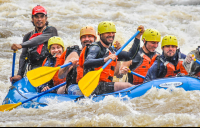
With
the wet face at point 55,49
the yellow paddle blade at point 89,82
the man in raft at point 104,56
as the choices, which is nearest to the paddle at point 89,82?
the yellow paddle blade at point 89,82

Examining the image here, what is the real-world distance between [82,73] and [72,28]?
754 cm

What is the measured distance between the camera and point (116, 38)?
10.4 metres

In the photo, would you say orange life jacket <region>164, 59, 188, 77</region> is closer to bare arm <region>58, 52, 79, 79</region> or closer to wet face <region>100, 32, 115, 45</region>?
wet face <region>100, 32, 115, 45</region>

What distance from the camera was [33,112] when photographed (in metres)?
4.54

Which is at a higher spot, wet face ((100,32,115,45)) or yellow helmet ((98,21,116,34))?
yellow helmet ((98,21,116,34))

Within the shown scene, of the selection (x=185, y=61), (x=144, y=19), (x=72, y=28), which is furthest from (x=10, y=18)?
(x=185, y=61)

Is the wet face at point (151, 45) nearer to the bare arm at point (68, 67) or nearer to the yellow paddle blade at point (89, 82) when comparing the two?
the bare arm at point (68, 67)

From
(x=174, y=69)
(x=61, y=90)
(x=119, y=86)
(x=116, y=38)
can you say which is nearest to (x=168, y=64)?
(x=174, y=69)

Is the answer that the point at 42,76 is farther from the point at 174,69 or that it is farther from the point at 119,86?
the point at 174,69

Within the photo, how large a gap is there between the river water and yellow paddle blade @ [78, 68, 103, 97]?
0.17m

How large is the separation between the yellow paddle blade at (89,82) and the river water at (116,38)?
0.56ft

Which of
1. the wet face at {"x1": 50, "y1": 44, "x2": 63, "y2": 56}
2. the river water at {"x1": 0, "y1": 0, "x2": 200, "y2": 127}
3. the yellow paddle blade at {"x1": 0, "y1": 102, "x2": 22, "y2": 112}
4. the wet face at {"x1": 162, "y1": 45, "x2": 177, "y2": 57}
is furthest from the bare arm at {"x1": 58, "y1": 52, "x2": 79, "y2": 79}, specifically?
the wet face at {"x1": 162, "y1": 45, "x2": 177, "y2": 57}

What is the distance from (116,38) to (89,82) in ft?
20.1

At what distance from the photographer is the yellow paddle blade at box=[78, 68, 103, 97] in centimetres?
440
